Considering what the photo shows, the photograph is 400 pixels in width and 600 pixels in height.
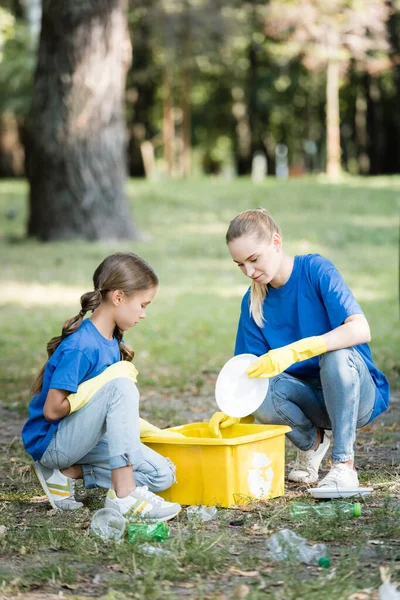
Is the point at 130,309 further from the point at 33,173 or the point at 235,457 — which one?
the point at 33,173

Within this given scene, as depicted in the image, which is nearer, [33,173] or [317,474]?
[317,474]

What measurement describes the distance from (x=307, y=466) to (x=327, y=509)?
611 mm

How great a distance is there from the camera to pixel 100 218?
12531 millimetres

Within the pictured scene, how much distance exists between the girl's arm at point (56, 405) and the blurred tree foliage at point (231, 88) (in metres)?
14.6

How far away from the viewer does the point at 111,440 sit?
3.43m

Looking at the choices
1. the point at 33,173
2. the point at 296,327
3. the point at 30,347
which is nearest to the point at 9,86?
the point at 33,173

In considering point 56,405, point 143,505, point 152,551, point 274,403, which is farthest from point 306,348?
point 152,551

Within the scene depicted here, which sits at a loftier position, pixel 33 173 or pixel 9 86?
pixel 9 86

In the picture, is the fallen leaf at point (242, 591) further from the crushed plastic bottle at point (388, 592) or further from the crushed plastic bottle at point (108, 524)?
the crushed plastic bottle at point (108, 524)

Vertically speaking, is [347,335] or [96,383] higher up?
[347,335]

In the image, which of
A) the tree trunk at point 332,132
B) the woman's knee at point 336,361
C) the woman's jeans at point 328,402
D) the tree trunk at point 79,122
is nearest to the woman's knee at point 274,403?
the woman's jeans at point 328,402

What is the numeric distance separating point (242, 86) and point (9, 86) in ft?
39.1

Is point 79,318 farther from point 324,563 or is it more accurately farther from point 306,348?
point 324,563

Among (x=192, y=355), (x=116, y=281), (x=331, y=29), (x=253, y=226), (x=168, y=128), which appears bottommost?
(x=192, y=355)
